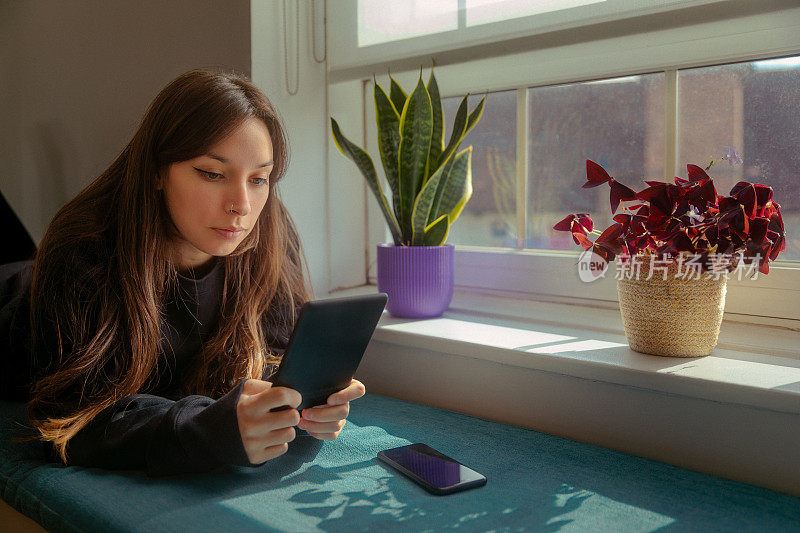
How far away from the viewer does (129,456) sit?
95cm

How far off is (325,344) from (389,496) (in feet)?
0.72

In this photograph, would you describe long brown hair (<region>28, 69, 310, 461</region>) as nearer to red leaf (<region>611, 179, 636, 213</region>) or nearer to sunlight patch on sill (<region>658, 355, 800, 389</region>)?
red leaf (<region>611, 179, 636, 213</region>)

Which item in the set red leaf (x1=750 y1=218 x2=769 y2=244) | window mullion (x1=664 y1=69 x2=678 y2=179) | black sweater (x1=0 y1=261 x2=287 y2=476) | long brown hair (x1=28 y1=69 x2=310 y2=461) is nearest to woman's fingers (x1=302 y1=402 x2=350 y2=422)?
black sweater (x1=0 y1=261 x2=287 y2=476)

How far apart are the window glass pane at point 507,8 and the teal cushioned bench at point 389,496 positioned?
83 centimetres

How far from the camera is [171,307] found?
1.19m

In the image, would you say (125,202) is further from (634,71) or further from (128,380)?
(634,71)

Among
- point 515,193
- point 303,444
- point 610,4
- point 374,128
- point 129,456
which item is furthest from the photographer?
point 374,128

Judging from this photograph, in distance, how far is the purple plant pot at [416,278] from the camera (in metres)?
1.39

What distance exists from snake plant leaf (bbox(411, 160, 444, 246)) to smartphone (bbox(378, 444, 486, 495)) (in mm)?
487

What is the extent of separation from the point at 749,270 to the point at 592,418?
1.19 feet

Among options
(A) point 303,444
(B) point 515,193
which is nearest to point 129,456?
(A) point 303,444

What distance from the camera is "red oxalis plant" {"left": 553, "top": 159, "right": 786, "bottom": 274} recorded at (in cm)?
98

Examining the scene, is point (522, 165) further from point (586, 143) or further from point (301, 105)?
point (301, 105)

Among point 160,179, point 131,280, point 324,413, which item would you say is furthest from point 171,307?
point 324,413
